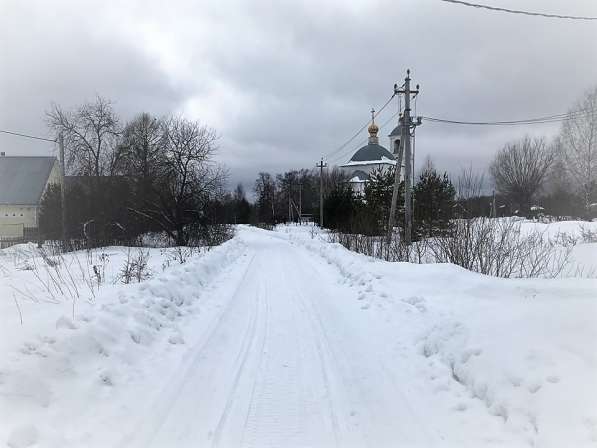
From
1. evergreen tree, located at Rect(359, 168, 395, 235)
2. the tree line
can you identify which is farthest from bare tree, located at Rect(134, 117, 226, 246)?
evergreen tree, located at Rect(359, 168, 395, 235)

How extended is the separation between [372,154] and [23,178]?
54749mm

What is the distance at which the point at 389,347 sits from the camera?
5711 millimetres

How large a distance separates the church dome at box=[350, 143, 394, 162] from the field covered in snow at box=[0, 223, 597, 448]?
6731 cm

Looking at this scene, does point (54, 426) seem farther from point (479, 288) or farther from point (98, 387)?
point (479, 288)

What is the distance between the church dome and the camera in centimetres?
7227

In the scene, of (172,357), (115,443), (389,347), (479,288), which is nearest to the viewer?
(115,443)

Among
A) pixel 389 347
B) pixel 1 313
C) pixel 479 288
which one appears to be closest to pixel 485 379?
pixel 389 347

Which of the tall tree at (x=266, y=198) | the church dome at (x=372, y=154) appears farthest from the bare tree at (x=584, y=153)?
the tall tree at (x=266, y=198)

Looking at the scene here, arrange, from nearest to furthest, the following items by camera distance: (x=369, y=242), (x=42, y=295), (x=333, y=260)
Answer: (x=42, y=295), (x=333, y=260), (x=369, y=242)

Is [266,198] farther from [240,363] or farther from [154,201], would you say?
[240,363]

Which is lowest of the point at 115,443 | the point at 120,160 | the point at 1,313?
the point at 115,443

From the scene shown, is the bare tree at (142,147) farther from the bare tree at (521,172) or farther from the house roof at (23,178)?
the bare tree at (521,172)

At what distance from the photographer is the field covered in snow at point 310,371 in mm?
3459

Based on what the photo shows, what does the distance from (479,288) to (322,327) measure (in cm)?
275
